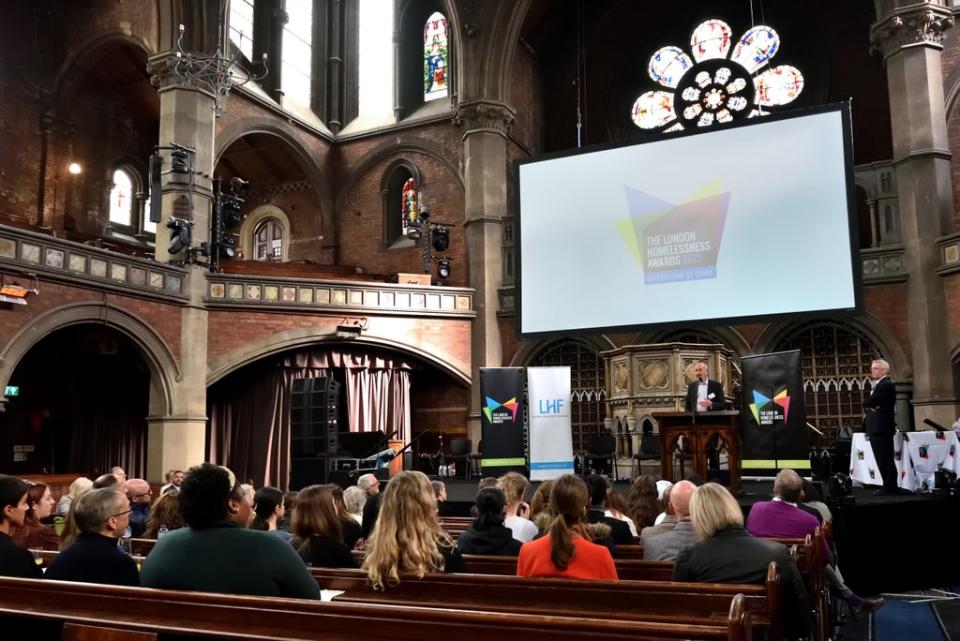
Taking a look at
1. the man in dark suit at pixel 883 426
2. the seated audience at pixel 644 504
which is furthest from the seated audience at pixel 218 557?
the man in dark suit at pixel 883 426

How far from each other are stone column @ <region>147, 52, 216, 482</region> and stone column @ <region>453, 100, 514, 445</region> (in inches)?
218

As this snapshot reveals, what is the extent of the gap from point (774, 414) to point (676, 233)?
471cm

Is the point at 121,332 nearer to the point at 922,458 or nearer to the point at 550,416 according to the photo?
the point at 550,416

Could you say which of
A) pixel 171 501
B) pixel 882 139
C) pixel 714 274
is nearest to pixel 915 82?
pixel 882 139

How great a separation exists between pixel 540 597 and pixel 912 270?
45.7ft

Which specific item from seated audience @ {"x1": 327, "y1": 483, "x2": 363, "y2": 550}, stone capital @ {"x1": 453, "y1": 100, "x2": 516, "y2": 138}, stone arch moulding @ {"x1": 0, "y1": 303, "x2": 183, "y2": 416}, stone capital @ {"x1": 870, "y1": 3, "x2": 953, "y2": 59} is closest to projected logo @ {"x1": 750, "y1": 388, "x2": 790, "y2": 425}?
seated audience @ {"x1": 327, "y1": 483, "x2": 363, "y2": 550}

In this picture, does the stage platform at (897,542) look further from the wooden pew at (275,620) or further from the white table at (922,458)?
the wooden pew at (275,620)

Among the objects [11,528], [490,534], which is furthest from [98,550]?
[490,534]

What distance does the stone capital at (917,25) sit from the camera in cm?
1483

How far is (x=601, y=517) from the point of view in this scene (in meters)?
4.95

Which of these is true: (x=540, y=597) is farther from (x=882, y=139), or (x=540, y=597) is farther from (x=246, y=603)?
(x=882, y=139)

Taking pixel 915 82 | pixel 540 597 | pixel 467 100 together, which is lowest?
pixel 540 597

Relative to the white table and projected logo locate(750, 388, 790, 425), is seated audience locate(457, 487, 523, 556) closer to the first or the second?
projected logo locate(750, 388, 790, 425)

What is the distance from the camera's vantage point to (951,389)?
13836 millimetres
